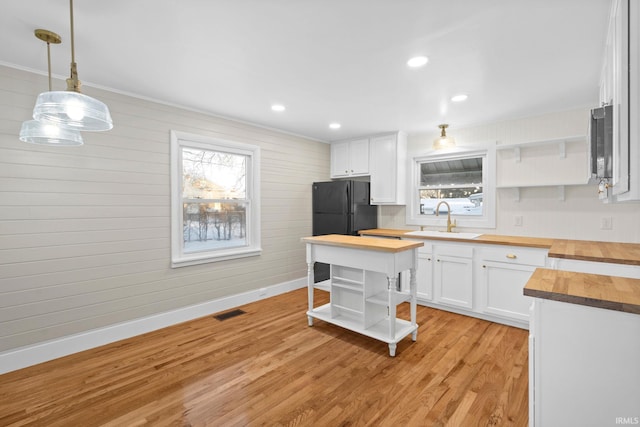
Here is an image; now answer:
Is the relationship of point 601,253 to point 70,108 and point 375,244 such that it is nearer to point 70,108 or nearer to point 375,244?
point 375,244

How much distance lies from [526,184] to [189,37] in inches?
148

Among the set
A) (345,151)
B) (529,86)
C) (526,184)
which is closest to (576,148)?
(526,184)

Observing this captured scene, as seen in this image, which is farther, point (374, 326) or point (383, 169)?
point (383, 169)

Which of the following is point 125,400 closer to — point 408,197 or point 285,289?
point 285,289

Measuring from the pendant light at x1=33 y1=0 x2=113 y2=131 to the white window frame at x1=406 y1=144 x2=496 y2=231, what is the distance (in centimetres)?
396

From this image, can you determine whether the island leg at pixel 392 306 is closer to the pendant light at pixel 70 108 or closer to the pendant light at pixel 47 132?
the pendant light at pixel 70 108

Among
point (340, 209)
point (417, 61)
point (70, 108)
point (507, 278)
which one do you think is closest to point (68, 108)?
point (70, 108)

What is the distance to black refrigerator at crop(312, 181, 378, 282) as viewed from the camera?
445cm

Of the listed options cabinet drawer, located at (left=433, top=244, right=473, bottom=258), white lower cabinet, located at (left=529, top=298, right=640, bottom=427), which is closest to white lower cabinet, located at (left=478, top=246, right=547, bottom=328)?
cabinet drawer, located at (left=433, top=244, right=473, bottom=258)

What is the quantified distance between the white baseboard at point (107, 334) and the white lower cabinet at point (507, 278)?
2.86 m

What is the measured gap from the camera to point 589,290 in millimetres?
1341

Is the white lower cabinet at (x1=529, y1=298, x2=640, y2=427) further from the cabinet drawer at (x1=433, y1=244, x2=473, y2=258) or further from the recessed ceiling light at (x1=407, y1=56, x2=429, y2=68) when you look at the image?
the cabinet drawer at (x1=433, y1=244, x2=473, y2=258)

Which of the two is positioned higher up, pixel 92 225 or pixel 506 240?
pixel 92 225

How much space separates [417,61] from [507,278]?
2454mm
